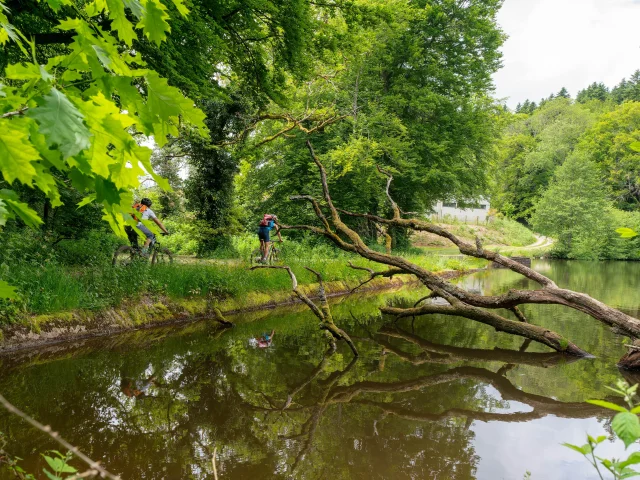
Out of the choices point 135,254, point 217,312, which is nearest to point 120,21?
point 217,312

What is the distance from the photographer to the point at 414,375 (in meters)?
6.27

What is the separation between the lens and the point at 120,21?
5.91 ft


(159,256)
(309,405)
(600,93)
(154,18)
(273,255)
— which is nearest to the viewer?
(154,18)

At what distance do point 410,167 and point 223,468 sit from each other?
20.3 meters

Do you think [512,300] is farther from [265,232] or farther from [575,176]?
[575,176]

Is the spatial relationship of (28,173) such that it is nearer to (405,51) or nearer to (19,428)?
(19,428)

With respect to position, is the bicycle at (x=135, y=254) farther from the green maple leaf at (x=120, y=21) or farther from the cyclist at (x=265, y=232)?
the green maple leaf at (x=120, y=21)

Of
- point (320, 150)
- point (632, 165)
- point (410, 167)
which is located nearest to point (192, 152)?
point (320, 150)

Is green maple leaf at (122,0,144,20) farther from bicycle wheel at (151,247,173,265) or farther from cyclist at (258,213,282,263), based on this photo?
cyclist at (258,213,282,263)

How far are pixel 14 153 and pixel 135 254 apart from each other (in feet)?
29.7

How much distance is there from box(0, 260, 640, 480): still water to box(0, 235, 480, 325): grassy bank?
832 mm

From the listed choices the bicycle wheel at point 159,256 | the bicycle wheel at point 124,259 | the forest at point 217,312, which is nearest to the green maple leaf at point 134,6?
the forest at point 217,312

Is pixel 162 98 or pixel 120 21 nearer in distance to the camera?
pixel 162 98

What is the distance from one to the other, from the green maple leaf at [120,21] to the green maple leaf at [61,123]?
66cm
